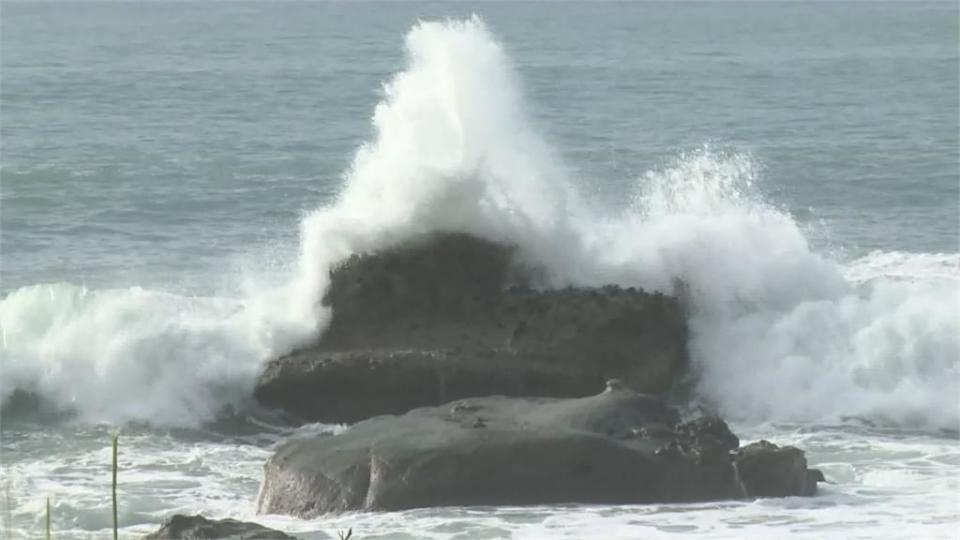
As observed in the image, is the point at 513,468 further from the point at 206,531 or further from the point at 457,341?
the point at 457,341

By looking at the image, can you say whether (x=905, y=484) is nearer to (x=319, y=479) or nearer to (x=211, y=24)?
(x=319, y=479)

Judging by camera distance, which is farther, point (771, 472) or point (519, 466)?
point (771, 472)

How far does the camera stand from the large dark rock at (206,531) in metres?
10.3

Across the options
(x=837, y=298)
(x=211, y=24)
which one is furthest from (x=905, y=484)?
(x=211, y=24)

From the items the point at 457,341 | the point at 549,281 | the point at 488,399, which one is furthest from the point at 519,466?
the point at 549,281

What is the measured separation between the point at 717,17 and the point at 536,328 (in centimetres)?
6858

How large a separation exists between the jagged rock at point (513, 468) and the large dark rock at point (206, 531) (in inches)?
50.9

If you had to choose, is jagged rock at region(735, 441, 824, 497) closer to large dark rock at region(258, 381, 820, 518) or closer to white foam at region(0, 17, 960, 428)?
large dark rock at region(258, 381, 820, 518)

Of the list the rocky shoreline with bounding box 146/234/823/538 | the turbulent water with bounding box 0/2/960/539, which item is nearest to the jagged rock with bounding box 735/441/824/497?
the rocky shoreline with bounding box 146/234/823/538

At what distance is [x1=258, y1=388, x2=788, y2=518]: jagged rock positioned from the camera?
38.5 feet

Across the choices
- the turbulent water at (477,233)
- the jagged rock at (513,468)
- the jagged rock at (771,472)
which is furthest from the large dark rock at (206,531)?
the jagged rock at (771,472)

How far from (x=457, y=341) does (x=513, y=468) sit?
2.42 meters

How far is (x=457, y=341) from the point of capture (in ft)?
46.4

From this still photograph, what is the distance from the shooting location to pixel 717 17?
267ft
